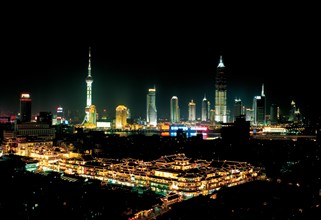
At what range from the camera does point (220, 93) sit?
47.8 metres

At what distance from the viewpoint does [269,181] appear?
Answer: 12508 millimetres

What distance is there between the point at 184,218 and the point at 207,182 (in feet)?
11.9

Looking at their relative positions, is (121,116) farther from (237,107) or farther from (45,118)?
(237,107)

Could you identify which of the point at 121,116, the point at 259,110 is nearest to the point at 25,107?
the point at 121,116

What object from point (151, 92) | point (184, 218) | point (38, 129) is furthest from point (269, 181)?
point (151, 92)

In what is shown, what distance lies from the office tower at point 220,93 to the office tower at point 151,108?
9.54m

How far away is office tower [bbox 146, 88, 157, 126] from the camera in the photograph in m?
54.0

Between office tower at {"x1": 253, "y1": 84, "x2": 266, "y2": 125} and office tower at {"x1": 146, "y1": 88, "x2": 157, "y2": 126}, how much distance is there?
13.9 meters

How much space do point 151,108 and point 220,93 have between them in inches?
454

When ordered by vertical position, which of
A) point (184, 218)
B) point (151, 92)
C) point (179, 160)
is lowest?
point (184, 218)

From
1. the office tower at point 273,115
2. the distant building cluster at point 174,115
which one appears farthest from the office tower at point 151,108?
the office tower at point 273,115

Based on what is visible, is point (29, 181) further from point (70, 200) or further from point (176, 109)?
point (176, 109)

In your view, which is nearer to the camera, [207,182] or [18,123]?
[207,182]

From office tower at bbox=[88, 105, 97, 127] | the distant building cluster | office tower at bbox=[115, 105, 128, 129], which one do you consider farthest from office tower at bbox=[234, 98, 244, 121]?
office tower at bbox=[88, 105, 97, 127]
